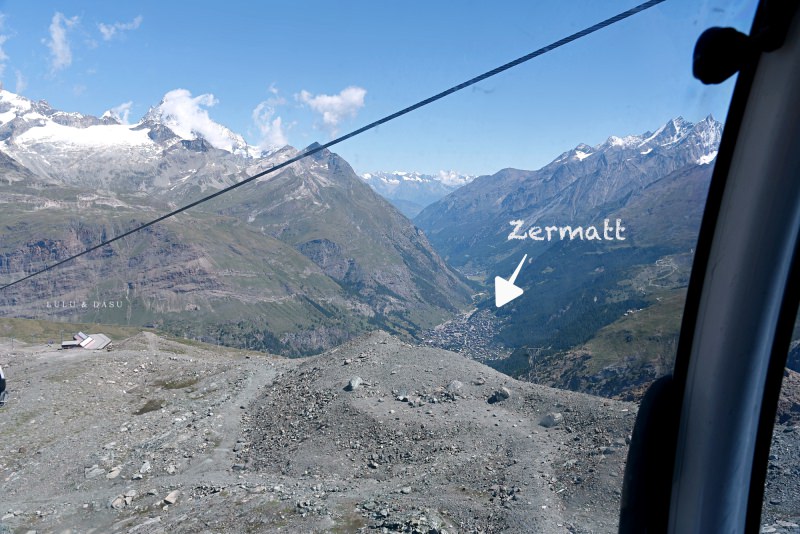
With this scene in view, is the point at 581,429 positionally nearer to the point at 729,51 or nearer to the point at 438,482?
the point at 438,482

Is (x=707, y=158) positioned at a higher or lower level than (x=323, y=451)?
higher

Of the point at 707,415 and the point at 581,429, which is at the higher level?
the point at 707,415

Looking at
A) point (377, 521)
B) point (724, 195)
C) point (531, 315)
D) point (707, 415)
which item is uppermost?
point (531, 315)

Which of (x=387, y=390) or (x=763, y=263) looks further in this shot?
(x=387, y=390)

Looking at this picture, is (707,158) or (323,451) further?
(323,451)

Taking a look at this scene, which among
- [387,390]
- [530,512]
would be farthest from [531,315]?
[530,512]

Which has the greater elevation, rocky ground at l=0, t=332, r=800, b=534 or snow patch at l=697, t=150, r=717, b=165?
snow patch at l=697, t=150, r=717, b=165

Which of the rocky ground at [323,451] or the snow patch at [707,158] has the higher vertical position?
the snow patch at [707,158]

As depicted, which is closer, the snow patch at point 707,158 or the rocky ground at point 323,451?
the snow patch at point 707,158
